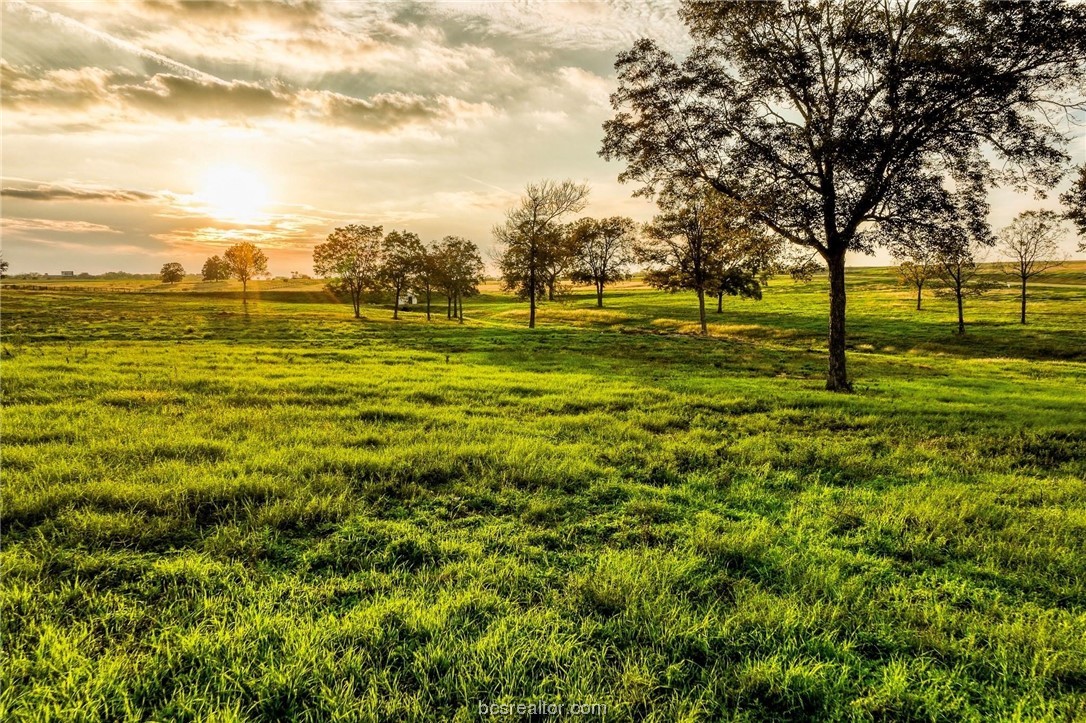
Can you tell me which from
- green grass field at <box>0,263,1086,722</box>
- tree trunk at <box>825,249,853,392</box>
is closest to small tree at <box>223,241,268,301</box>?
green grass field at <box>0,263,1086,722</box>

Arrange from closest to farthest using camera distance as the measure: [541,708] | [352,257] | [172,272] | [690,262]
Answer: [541,708] < [690,262] < [352,257] < [172,272]

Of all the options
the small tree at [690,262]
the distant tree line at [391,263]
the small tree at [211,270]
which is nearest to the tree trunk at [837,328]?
the small tree at [690,262]

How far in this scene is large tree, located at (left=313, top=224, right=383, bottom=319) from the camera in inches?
2534

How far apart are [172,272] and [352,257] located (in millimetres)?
146016

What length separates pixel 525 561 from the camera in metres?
5.07

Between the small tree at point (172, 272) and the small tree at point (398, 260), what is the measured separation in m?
147

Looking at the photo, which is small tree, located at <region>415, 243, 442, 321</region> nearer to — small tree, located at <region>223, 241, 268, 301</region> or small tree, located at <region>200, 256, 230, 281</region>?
small tree, located at <region>223, 241, 268, 301</region>

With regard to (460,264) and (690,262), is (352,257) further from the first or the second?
(690,262)

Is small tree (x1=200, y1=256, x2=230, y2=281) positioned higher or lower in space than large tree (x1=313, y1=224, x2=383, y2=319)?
higher

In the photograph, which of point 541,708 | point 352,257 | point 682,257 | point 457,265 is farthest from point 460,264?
point 541,708

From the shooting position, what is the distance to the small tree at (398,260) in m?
66.1

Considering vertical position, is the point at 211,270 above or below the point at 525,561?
above

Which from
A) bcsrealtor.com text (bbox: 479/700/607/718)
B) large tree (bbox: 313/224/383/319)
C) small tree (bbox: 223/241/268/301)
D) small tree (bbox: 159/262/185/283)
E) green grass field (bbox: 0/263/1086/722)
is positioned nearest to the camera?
bcsrealtor.com text (bbox: 479/700/607/718)

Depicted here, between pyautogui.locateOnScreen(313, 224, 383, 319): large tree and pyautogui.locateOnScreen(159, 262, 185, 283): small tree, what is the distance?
467 feet
